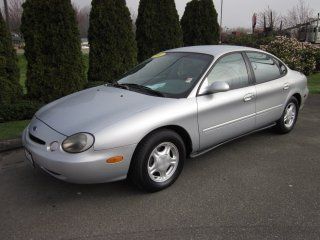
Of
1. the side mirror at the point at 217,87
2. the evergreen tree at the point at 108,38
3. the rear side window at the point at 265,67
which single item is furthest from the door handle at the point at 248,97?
the evergreen tree at the point at 108,38

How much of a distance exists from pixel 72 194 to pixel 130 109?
108 centimetres

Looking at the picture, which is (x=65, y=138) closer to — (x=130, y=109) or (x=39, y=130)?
(x=39, y=130)

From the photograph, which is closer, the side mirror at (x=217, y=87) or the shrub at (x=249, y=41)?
the side mirror at (x=217, y=87)

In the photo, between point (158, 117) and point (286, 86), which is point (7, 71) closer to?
point (158, 117)

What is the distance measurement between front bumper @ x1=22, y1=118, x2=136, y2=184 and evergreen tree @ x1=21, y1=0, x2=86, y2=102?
12.6 ft

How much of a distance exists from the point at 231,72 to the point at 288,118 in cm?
169

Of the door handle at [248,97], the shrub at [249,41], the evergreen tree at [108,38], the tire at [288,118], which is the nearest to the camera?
the door handle at [248,97]

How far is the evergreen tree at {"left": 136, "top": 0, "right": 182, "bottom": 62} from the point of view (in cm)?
919

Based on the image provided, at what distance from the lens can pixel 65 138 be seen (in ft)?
10.8

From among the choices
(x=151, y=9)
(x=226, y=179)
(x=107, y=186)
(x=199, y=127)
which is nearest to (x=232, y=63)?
(x=199, y=127)

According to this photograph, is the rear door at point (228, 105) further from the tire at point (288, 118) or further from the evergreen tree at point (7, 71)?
the evergreen tree at point (7, 71)

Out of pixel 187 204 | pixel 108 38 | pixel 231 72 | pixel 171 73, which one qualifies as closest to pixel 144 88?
pixel 171 73

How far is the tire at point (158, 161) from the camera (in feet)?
11.4

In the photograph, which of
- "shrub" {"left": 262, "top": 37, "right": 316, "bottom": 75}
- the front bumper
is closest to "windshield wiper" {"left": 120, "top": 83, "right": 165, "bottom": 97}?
the front bumper
